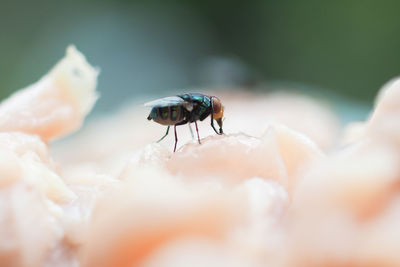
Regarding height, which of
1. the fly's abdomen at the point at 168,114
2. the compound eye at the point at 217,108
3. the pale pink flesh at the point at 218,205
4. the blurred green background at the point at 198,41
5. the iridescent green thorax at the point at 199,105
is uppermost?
the blurred green background at the point at 198,41

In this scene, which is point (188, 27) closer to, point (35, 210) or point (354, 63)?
point (354, 63)

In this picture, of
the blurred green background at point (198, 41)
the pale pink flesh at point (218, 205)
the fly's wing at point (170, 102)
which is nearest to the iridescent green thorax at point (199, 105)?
the fly's wing at point (170, 102)

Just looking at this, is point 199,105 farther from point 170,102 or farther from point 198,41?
point 198,41

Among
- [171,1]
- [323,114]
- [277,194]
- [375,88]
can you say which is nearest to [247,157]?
[277,194]

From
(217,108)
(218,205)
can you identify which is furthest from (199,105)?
(218,205)

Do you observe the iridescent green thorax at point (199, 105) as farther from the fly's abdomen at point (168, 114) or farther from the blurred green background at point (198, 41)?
the blurred green background at point (198, 41)

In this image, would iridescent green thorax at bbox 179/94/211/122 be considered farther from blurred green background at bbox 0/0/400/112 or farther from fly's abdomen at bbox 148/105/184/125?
blurred green background at bbox 0/0/400/112
